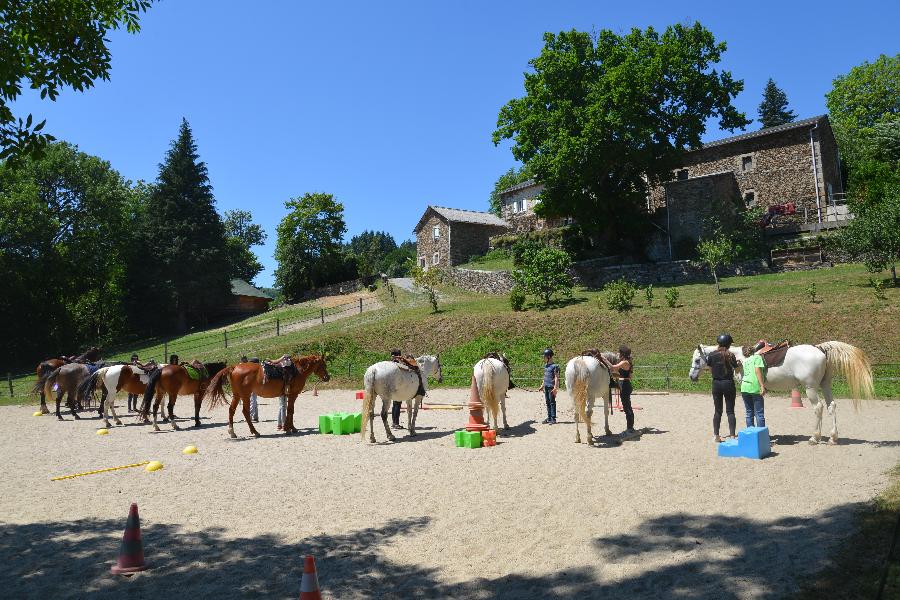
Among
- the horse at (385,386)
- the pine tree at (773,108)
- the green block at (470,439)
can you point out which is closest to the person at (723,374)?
the green block at (470,439)

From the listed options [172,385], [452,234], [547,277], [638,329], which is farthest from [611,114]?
[172,385]

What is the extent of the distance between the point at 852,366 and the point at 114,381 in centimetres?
1886

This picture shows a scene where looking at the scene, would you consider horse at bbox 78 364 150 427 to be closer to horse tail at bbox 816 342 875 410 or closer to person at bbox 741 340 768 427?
person at bbox 741 340 768 427

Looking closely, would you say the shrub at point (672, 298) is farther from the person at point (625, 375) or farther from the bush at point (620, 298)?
the person at point (625, 375)

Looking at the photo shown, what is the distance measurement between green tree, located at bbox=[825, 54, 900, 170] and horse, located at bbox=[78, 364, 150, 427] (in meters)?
57.9

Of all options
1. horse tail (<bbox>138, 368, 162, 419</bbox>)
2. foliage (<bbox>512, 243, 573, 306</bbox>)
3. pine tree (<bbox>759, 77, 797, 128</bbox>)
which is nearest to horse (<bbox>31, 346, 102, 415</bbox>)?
horse tail (<bbox>138, 368, 162, 419</bbox>)

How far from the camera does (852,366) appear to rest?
11.0 meters

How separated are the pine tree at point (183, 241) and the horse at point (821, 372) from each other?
51.8 m

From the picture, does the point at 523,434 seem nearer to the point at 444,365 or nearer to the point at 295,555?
the point at 295,555

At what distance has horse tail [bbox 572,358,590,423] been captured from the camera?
12.3 m

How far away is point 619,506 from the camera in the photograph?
326 inches

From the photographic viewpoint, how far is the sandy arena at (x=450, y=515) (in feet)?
19.9

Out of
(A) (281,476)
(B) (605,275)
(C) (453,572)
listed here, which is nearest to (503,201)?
(B) (605,275)

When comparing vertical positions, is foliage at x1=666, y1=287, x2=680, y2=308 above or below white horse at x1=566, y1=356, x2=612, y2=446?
above
